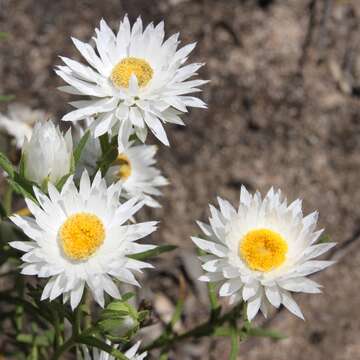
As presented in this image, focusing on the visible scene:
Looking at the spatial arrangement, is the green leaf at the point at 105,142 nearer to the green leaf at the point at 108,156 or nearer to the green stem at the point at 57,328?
the green leaf at the point at 108,156

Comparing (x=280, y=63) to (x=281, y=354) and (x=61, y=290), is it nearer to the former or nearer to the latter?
(x=281, y=354)

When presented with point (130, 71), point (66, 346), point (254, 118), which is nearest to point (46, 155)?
point (130, 71)

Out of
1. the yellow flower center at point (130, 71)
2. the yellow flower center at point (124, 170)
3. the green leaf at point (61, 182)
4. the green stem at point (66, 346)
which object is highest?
the yellow flower center at point (130, 71)

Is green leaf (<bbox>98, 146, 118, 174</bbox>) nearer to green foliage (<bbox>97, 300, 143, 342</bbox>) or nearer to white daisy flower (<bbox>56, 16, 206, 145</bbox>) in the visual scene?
white daisy flower (<bbox>56, 16, 206, 145</bbox>)

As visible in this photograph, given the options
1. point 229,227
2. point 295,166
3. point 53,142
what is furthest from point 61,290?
point 295,166

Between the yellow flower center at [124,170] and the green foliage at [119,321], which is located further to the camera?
the yellow flower center at [124,170]

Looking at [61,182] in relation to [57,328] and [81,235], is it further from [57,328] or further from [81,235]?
[57,328]

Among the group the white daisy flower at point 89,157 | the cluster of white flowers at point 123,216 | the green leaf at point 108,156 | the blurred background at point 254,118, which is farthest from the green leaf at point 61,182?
the blurred background at point 254,118
